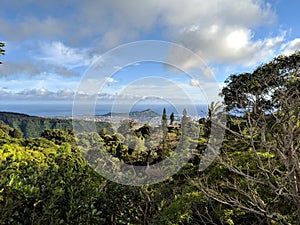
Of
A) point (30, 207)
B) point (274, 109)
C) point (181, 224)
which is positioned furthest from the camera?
point (181, 224)

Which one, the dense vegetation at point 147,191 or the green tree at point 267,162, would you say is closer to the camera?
the dense vegetation at point 147,191

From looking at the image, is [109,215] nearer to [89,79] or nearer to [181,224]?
[181,224]

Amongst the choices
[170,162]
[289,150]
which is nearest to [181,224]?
[289,150]

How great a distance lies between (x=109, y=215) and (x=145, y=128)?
19.2ft

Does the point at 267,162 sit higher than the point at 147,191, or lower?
higher

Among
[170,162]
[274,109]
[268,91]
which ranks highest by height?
[268,91]

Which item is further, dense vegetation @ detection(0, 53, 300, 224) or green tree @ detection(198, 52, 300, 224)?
green tree @ detection(198, 52, 300, 224)

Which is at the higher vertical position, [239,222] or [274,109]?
[274,109]

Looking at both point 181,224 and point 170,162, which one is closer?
point 181,224

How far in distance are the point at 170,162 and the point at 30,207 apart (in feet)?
26.3

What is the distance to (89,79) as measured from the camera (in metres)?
3.54

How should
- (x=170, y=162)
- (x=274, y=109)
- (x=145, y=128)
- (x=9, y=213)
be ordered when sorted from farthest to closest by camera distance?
(x=170, y=162) → (x=145, y=128) → (x=274, y=109) → (x=9, y=213)

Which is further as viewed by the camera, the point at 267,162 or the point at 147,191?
the point at 267,162

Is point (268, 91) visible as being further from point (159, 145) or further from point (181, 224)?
point (159, 145)
